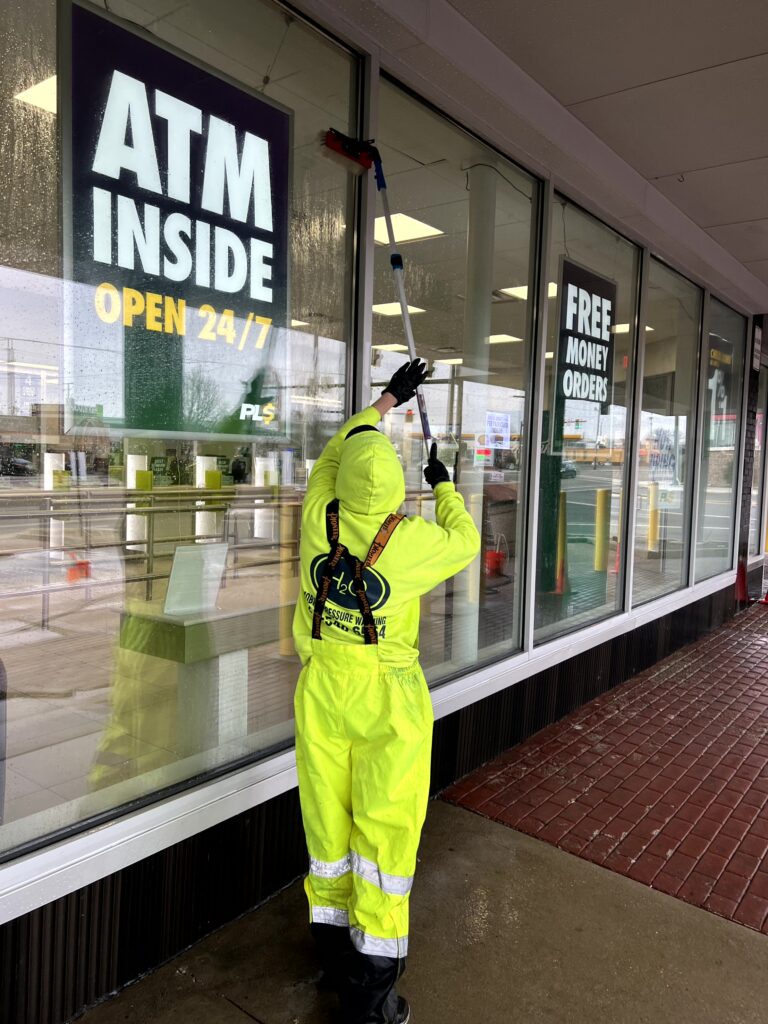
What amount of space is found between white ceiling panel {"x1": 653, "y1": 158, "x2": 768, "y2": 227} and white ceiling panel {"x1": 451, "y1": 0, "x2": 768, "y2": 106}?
1.27 meters

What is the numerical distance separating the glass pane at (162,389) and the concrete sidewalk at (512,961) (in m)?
0.58

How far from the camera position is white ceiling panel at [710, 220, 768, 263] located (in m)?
5.50

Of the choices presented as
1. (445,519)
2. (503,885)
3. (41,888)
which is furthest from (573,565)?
(41,888)

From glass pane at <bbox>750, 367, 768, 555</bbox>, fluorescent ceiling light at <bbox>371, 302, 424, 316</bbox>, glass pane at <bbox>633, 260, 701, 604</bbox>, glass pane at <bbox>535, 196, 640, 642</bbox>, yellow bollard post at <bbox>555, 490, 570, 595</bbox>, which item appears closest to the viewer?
fluorescent ceiling light at <bbox>371, 302, 424, 316</bbox>

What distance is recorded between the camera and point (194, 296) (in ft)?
8.17

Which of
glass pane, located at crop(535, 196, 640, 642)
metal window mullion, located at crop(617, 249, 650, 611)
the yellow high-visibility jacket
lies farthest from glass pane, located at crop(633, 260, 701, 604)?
the yellow high-visibility jacket

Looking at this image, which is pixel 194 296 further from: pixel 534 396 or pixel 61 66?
pixel 534 396

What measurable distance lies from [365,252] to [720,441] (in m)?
5.66

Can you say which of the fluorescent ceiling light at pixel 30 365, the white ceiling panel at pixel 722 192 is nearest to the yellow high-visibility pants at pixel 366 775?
the fluorescent ceiling light at pixel 30 365

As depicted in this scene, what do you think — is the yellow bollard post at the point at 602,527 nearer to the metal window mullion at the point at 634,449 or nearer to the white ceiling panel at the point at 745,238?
the metal window mullion at the point at 634,449

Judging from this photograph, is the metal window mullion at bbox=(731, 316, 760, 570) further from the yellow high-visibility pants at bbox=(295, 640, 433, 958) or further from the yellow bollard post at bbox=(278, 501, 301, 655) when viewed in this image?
the yellow high-visibility pants at bbox=(295, 640, 433, 958)

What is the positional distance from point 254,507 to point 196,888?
1.33 metres

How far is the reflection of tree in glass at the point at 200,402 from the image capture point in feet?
8.28

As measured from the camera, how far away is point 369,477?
6.57 feet
